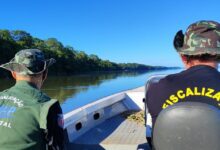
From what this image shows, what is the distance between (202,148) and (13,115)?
94cm

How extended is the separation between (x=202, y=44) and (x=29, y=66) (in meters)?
0.93

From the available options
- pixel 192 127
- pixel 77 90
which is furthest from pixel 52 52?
pixel 192 127

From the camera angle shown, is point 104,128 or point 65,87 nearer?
point 104,128

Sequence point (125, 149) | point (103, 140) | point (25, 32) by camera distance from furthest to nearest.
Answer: point (25, 32) → point (103, 140) → point (125, 149)

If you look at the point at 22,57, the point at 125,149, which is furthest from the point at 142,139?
the point at 22,57

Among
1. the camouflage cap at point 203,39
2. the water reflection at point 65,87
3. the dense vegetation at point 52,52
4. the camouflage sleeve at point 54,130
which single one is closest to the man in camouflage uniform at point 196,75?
the camouflage cap at point 203,39

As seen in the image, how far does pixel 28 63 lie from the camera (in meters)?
1.96

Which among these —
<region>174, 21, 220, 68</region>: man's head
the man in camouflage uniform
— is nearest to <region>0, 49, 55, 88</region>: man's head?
the man in camouflage uniform

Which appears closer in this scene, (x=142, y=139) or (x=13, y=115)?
(x=13, y=115)

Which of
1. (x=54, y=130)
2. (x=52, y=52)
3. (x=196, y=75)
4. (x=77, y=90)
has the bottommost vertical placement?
(x=77, y=90)

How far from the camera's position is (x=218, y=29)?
1.65 metres

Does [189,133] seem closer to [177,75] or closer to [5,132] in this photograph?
[177,75]

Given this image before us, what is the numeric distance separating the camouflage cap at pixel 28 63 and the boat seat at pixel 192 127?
840mm

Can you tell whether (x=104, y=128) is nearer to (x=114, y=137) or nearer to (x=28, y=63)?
(x=114, y=137)
